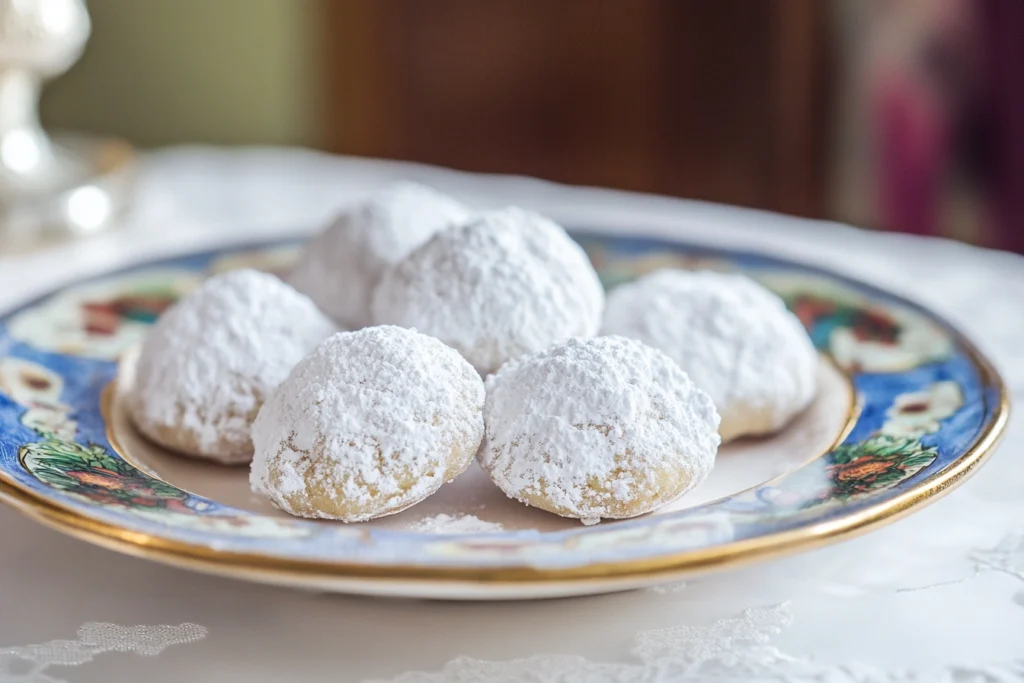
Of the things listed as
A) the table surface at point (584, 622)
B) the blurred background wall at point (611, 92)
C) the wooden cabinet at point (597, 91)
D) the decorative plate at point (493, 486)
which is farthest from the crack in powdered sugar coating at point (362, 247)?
the wooden cabinet at point (597, 91)

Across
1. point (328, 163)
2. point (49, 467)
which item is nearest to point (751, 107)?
point (328, 163)

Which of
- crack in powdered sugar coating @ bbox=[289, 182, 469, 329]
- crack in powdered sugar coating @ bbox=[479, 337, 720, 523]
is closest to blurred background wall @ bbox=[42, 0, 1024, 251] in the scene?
crack in powdered sugar coating @ bbox=[289, 182, 469, 329]

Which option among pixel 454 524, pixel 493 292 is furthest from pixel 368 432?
pixel 493 292

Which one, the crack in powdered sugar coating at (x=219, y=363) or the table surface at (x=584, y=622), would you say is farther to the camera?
the crack in powdered sugar coating at (x=219, y=363)

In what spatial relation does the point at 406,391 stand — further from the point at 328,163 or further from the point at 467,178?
the point at 328,163

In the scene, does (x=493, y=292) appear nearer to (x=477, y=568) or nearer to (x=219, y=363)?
(x=219, y=363)

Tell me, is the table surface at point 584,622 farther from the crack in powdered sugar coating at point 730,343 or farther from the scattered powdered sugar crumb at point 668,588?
the crack in powdered sugar coating at point 730,343

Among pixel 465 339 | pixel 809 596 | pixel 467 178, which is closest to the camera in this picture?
pixel 809 596
